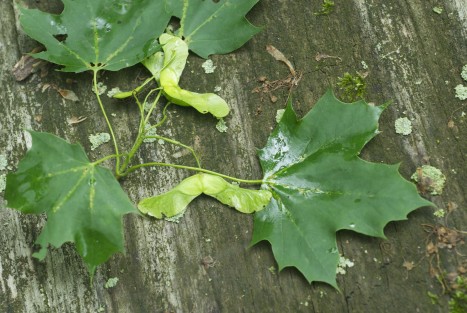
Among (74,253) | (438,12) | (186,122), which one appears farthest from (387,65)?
(74,253)

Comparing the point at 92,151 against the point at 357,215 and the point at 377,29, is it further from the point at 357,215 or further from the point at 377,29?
the point at 377,29

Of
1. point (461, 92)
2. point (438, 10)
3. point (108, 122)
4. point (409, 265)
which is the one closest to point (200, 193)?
point (108, 122)

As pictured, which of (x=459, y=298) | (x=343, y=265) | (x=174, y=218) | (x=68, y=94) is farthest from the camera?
(x=68, y=94)

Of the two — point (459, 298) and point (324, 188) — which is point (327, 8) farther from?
point (459, 298)

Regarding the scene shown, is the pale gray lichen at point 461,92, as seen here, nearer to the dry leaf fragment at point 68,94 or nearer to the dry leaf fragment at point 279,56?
the dry leaf fragment at point 279,56

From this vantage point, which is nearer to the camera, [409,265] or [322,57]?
[409,265]

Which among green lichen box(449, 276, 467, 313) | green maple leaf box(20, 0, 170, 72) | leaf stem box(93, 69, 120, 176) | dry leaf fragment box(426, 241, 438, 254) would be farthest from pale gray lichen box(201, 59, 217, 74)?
green lichen box(449, 276, 467, 313)

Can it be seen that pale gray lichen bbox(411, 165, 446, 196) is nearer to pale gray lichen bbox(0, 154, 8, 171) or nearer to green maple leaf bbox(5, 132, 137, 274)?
green maple leaf bbox(5, 132, 137, 274)
